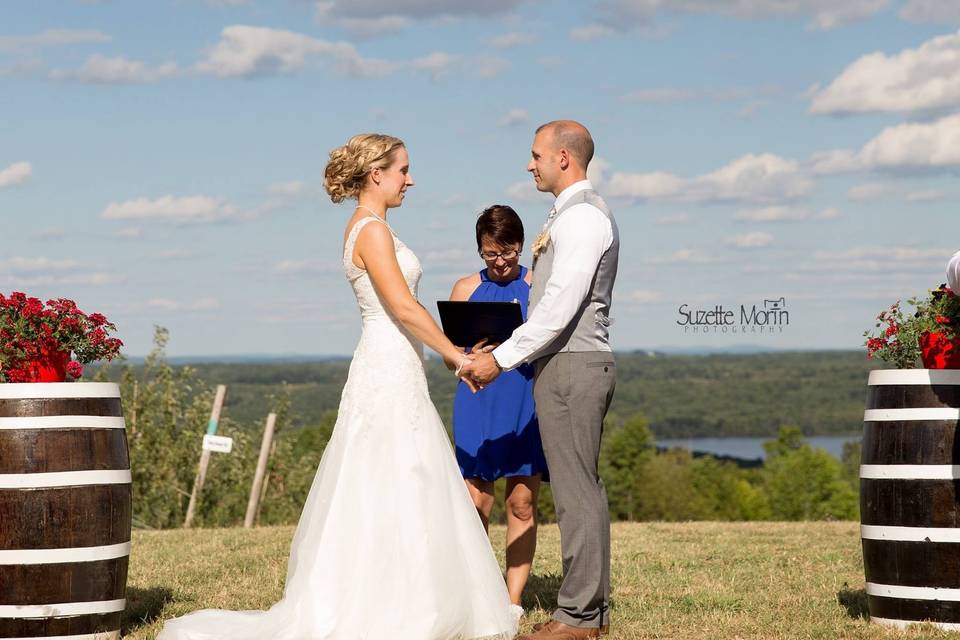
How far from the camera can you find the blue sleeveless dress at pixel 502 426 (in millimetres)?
7266

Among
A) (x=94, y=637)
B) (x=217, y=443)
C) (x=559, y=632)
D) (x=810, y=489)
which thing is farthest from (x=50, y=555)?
(x=810, y=489)

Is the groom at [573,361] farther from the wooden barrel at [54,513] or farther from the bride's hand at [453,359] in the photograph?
the wooden barrel at [54,513]

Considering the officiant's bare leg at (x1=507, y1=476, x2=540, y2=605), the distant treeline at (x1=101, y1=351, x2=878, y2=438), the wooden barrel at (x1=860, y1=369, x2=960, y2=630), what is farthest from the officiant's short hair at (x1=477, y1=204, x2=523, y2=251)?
the distant treeline at (x1=101, y1=351, x2=878, y2=438)

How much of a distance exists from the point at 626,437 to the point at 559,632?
80.9 meters

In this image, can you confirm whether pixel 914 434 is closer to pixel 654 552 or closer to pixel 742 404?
pixel 654 552

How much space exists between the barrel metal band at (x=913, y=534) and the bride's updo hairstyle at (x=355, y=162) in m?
3.51

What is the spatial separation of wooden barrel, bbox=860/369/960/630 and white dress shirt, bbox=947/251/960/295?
120 cm

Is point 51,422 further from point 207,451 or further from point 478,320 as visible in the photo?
point 207,451

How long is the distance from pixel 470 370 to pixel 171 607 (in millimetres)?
2927

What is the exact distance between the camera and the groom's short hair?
21.2ft

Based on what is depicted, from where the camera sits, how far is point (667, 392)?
529 feet

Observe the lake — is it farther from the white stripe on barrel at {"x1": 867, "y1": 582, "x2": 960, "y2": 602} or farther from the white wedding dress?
the white wedding dress

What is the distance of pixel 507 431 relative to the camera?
287 inches

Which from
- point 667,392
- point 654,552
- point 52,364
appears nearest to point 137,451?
point 654,552
